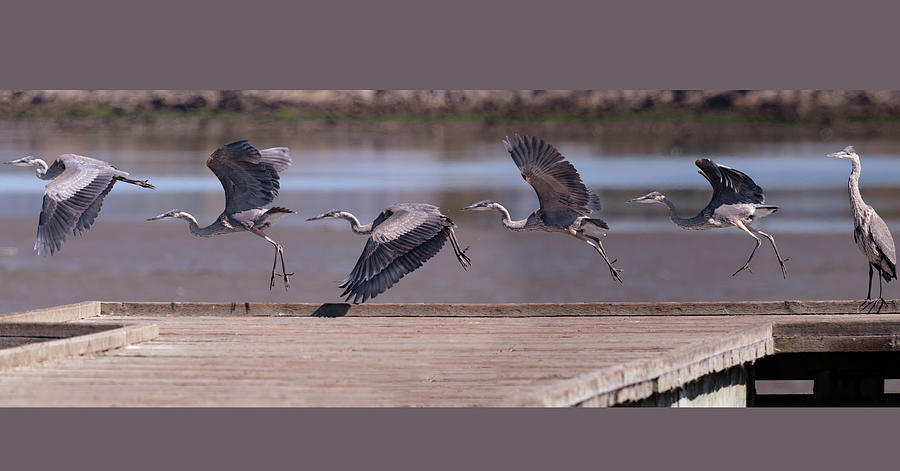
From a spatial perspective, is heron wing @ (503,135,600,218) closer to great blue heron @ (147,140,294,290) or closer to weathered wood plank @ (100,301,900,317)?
weathered wood plank @ (100,301,900,317)

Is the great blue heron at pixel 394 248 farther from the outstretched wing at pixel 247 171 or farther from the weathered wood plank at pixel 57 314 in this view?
the weathered wood plank at pixel 57 314

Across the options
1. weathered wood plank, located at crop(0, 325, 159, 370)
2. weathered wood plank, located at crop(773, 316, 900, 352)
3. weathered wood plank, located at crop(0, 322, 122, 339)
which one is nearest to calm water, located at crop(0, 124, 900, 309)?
weathered wood plank, located at crop(0, 322, 122, 339)

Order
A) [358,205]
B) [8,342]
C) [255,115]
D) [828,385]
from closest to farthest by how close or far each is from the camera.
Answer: [8,342] → [828,385] → [358,205] → [255,115]

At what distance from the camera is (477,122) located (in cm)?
6222

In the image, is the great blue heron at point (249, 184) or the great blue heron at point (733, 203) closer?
the great blue heron at point (249, 184)

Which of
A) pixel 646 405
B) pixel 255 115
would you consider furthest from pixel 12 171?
pixel 646 405

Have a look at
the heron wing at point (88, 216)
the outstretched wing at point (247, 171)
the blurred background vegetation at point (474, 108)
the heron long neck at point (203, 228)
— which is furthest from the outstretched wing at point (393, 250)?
the blurred background vegetation at point (474, 108)

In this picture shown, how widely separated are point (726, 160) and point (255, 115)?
766 inches

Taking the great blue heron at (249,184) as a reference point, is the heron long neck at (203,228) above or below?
below

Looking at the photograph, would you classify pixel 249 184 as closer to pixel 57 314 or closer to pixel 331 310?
pixel 331 310

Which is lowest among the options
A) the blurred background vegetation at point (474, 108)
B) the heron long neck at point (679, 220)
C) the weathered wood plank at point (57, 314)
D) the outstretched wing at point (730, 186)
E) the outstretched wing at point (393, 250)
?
the weathered wood plank at point (57, 314)

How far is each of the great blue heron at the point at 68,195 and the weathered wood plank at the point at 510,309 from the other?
1.03m

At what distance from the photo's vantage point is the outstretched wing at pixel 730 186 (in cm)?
1322

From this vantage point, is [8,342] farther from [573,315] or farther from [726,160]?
[726,160]
